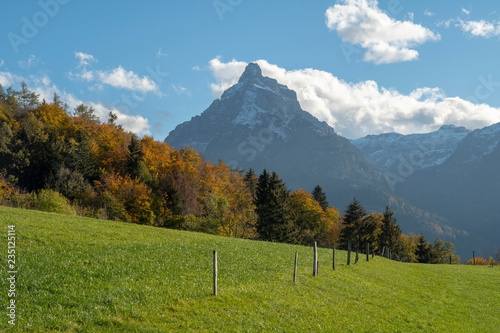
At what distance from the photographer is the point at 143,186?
255ft

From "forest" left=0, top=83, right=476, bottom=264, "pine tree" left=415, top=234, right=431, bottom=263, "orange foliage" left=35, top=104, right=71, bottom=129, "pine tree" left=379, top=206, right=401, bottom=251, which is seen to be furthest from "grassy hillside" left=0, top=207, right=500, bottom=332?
"pine tree" left=415, top=234, right=431, bottom=263

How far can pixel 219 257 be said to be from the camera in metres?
27.0

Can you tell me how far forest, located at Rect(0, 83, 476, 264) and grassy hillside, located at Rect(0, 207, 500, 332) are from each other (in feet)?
132

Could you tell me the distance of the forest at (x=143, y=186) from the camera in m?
73.8

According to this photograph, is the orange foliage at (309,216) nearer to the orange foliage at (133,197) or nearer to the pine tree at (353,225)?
the pine tree at (353,225)

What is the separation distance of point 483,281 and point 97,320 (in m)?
48.2

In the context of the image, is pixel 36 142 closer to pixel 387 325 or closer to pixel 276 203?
pixel 276 203

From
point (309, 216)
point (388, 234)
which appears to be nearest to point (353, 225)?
point (388, 234)

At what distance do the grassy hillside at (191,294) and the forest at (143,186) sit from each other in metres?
40.2

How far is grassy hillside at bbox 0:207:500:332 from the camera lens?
1309 cm

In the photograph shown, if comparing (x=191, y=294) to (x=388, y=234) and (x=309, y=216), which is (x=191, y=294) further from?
(x=309, y=216)

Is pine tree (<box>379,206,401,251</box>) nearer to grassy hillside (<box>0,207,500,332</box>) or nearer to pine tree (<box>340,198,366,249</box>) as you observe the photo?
pine tree (<box>340,198,366,249</box>)

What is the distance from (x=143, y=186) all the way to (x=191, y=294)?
66.1m

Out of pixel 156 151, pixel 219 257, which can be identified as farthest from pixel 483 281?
pixel 156 151
